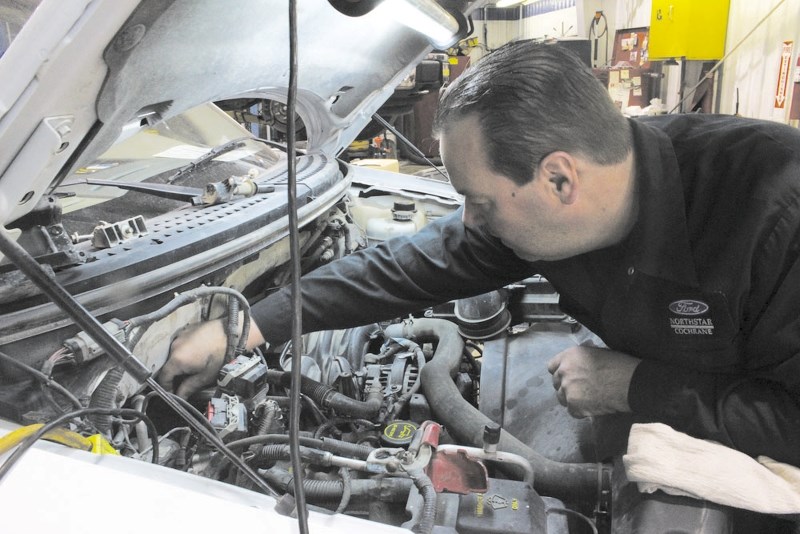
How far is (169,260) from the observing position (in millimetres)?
1169

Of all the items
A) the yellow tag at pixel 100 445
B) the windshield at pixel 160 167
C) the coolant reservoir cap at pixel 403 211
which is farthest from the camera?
the coolant reservoir cap at pixel 403 211

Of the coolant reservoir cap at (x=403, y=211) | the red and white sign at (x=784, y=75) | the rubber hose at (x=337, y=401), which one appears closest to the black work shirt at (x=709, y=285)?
the rubber hose at (x=337, y=401)

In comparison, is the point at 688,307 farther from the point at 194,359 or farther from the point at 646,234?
the point at 194,359

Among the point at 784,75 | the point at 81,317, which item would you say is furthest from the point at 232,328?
the point at 784,75

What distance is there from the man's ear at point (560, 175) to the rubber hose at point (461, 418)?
0.56m

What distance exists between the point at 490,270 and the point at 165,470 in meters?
0.97

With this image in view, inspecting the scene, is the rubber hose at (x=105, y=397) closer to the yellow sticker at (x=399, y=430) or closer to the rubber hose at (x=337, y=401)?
the rubber hose at (x=337, y=401)

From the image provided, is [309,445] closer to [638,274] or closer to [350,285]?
[350,285]

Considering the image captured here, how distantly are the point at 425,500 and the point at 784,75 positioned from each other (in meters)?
4.91

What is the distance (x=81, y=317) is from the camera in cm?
82

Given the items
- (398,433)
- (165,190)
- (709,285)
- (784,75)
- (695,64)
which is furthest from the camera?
(695,64)

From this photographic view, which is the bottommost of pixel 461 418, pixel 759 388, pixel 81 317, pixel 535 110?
pixel 461 418

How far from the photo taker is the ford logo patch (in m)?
1.15

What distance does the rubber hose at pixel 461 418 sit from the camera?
1216 millimetres
